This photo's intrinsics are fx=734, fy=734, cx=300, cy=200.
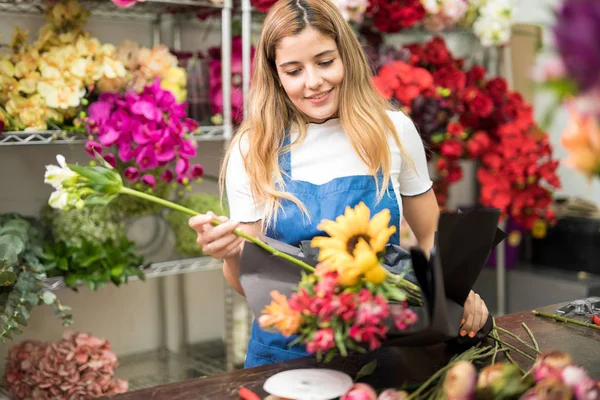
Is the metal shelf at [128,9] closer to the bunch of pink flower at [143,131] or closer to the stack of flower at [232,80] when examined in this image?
the stack of flower at [232,80]

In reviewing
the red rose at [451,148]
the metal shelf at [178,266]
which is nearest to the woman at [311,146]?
the metal shelf at [178,266]

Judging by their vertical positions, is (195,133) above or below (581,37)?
below

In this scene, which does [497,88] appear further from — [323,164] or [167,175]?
[323,164]

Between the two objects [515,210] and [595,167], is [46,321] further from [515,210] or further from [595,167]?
[595,167]

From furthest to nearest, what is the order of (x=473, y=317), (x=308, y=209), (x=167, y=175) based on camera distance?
(x=167, y=175) → (x=308, y=209) → (x=473, y=317)

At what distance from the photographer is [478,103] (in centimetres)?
297

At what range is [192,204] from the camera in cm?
257

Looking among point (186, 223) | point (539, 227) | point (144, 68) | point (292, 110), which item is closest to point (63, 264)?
point (186, 223)

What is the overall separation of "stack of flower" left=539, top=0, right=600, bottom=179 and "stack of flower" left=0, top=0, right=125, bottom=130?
5.96ft

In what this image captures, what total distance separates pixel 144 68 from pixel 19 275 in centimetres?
76

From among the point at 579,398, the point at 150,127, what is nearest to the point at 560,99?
the point at 579,398

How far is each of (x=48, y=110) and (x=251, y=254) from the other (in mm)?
1329

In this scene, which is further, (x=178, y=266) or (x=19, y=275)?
(x=178, y=266)

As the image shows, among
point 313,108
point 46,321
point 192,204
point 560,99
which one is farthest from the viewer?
point 46,321
